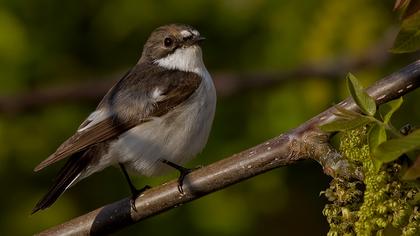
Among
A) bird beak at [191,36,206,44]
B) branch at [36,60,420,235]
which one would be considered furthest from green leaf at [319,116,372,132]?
bird beak at [191,36,206,44]

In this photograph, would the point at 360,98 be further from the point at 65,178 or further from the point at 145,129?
the point at 145,129

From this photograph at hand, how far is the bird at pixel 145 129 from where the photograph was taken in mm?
5410

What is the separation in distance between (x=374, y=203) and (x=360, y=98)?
0.30 meters

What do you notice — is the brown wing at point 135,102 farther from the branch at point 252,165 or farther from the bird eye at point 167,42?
the branch at point 252,165

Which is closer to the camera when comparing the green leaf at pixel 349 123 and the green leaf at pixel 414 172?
the green leaf at pixel 414 172

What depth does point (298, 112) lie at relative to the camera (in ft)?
22.5

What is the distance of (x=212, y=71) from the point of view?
24.3 ft

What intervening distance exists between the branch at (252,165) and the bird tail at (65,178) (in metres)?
1.02

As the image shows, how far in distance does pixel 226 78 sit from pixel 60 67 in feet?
5.46

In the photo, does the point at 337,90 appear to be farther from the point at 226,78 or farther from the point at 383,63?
the point at 226,78

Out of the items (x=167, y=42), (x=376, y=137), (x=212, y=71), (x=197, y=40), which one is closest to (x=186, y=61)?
(x=197, y=40)

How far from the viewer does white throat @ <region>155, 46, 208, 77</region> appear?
20.0 feet

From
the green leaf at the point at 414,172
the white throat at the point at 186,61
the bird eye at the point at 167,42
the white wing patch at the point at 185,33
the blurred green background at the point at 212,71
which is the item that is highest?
the green leaf at the point at 414,172

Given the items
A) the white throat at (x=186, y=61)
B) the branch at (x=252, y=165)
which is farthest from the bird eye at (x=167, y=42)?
the branch at (x=252, y=165)
